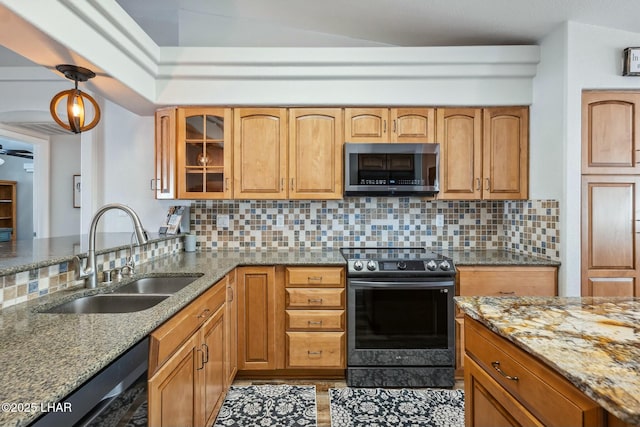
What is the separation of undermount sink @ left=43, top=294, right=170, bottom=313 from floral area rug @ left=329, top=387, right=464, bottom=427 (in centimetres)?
127

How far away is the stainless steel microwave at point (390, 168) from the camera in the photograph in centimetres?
269

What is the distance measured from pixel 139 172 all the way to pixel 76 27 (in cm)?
157

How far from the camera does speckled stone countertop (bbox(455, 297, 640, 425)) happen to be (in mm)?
728

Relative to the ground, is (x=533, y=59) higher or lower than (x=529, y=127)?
higher

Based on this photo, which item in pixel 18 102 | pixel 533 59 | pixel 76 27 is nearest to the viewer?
pixel 76 27

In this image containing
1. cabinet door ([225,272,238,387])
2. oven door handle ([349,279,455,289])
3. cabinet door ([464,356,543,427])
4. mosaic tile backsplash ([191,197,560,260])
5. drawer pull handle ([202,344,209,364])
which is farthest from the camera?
mosaic tile backsplash ([191,197,560,260])

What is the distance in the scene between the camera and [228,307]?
7.33ft

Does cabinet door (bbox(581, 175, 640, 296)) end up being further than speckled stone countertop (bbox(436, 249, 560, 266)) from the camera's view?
No

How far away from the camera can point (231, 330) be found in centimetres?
230

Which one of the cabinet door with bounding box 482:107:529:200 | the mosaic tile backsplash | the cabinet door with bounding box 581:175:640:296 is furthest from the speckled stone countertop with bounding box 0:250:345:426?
the cabinet door with bounding box 581:175:640:296

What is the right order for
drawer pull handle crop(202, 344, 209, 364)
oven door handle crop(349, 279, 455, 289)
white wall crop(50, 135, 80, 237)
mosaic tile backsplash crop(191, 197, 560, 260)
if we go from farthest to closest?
white wall crop(50, 135, 80, 237)
mosaic tile backsplash crop(191, 197, 560, 260)
oven door handle crop(349, 279, 455, 289)
drawer pull handle crop(202, 344, 209, 364)

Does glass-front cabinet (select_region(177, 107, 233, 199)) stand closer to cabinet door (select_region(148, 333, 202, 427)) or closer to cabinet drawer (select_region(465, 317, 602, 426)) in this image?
cabinet door (select_region(148, 333, 202, 427))

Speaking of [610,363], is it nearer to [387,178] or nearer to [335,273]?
[335,273]

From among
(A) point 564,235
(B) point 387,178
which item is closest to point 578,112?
(A) point 564,235
